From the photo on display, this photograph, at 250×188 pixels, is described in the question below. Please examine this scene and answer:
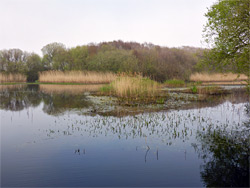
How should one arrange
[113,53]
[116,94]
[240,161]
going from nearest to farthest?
Result: 1. [240,161]
2. [116,94]
3. [113,53]

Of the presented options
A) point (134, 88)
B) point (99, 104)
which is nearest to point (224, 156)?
point (99, 104)

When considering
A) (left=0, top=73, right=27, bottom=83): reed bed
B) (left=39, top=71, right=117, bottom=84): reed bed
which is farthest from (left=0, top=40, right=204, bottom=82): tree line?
(left=39, top=71, right=117, bottom=84): reed bed

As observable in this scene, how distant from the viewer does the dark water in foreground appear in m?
3.38

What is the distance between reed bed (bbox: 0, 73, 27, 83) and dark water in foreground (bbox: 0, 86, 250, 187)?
955 inches

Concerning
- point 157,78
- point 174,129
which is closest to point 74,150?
point 174,129

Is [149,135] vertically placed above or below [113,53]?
below

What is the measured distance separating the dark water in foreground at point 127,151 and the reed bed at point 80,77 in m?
15.4

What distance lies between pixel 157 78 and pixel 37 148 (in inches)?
706

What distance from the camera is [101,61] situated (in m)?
27.9

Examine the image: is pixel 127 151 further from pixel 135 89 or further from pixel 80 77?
pixel 80 77

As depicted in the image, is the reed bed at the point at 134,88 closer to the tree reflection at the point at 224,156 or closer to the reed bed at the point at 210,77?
the tree reflection at the point at 224,156

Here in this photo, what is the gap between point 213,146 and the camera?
4.55 meters

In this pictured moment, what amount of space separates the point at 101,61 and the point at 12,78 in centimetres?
1250

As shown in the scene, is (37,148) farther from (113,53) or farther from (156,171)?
(113,53)
